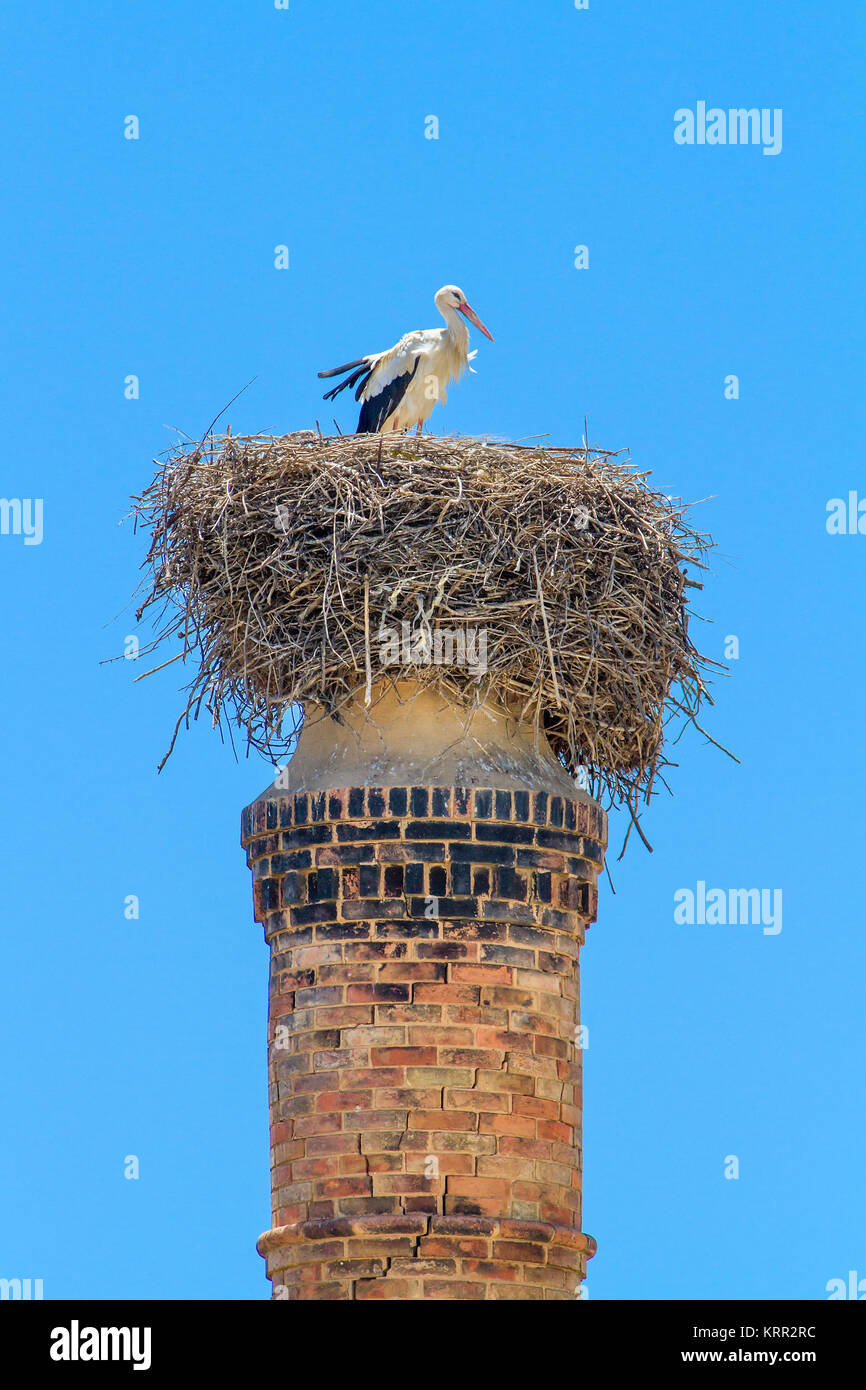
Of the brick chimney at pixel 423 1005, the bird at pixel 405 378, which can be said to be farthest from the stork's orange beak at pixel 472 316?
the brick chimney at pixel 423 1005

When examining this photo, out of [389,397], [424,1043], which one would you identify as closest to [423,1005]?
[424,1043]

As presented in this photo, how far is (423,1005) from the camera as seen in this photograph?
1247cm

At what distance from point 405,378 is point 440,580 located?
4807 millimetres

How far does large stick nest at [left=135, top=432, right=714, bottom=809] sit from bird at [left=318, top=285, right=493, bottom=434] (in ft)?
12.2

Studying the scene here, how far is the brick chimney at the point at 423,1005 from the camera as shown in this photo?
40.1 ft

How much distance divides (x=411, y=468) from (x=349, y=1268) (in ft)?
12.8

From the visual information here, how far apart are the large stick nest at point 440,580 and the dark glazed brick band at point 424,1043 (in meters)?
0.63

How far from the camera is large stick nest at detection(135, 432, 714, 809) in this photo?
13023 millimetres

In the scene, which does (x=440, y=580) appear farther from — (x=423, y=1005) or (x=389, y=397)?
(x=389, y=397)

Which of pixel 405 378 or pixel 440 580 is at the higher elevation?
pixel 405 378

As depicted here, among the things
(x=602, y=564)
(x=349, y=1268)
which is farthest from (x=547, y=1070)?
(x=602, y=564)

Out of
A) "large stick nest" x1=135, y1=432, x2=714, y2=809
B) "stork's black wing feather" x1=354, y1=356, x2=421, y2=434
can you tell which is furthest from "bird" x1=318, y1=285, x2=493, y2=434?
"large stick nest" x1=135, y1=432, x2=714, y2=809

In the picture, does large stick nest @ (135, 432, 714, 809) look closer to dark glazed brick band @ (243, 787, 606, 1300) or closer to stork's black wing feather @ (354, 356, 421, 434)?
dark glazed brick band @ (243, 787, 606, 1300)
